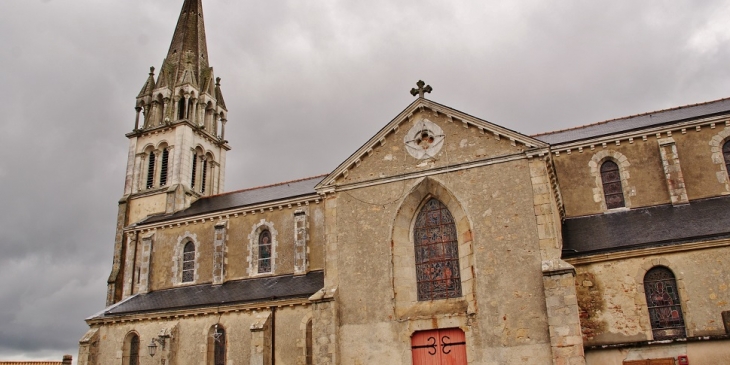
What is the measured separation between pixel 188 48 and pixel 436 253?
2781 cm

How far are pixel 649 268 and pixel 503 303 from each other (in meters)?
5.04

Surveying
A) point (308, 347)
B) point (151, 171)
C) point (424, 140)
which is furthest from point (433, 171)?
point (151, 171)

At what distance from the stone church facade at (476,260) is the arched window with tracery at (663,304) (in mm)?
45

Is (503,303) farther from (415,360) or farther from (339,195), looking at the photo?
(339,195)

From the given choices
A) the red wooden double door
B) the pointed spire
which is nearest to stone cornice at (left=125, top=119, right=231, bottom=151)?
the pointed spire

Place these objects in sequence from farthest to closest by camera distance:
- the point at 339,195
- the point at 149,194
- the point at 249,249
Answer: the point at 149,194 → the point at 249,249 → the point at 339,195

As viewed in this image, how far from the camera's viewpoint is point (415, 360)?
18500 mm

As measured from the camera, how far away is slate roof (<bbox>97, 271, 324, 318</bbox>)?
24.7m

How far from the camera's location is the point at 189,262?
30125 millimetres

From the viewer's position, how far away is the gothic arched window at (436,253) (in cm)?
1931

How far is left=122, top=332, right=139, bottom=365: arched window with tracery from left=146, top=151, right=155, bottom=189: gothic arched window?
445 inches

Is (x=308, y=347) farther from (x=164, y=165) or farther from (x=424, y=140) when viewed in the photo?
(x=164, y=165)

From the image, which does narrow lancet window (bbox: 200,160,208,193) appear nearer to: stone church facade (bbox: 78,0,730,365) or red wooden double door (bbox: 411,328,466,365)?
stone church facade (bbox: 78,0,730,365)

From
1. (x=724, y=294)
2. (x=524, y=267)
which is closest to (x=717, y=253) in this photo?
(x=724, y=294)
